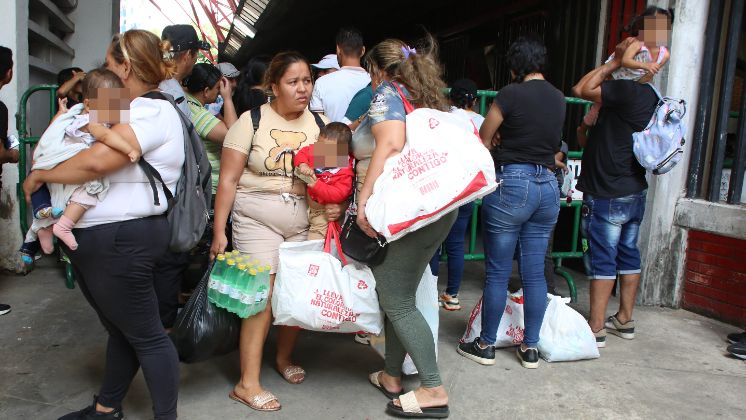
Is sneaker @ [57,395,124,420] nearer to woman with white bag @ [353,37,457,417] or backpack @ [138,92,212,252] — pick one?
backpack @ [138,92,212,252]

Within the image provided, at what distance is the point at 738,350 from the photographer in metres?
3.94

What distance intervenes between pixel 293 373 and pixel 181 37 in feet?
6.83

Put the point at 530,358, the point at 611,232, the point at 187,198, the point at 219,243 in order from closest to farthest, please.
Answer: the point at 187,198, the point at 219,243, the point at 530,358, the point at 611,232

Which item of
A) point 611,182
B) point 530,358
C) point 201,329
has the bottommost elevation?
point 530,358

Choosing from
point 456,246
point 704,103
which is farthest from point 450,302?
point 704,103

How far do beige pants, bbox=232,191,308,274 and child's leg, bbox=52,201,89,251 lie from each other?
87cm

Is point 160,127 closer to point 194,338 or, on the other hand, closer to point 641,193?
point 194,338

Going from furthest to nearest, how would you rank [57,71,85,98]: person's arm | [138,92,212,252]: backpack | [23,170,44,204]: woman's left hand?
[57,71,85,98]: person's arm, [138,92,212,252]: backpack, [23,170,44,204]: woman's left hand

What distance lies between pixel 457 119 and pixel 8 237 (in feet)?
14.1

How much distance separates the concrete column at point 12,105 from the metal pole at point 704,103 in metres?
5.58

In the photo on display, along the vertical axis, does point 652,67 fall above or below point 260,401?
above

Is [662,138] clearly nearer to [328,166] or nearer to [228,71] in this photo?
[328,166]

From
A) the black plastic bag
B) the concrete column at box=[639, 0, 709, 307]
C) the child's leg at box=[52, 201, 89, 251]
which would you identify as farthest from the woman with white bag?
the concrete column at box=[639, 0, 709, 307]

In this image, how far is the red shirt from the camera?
294 cm
